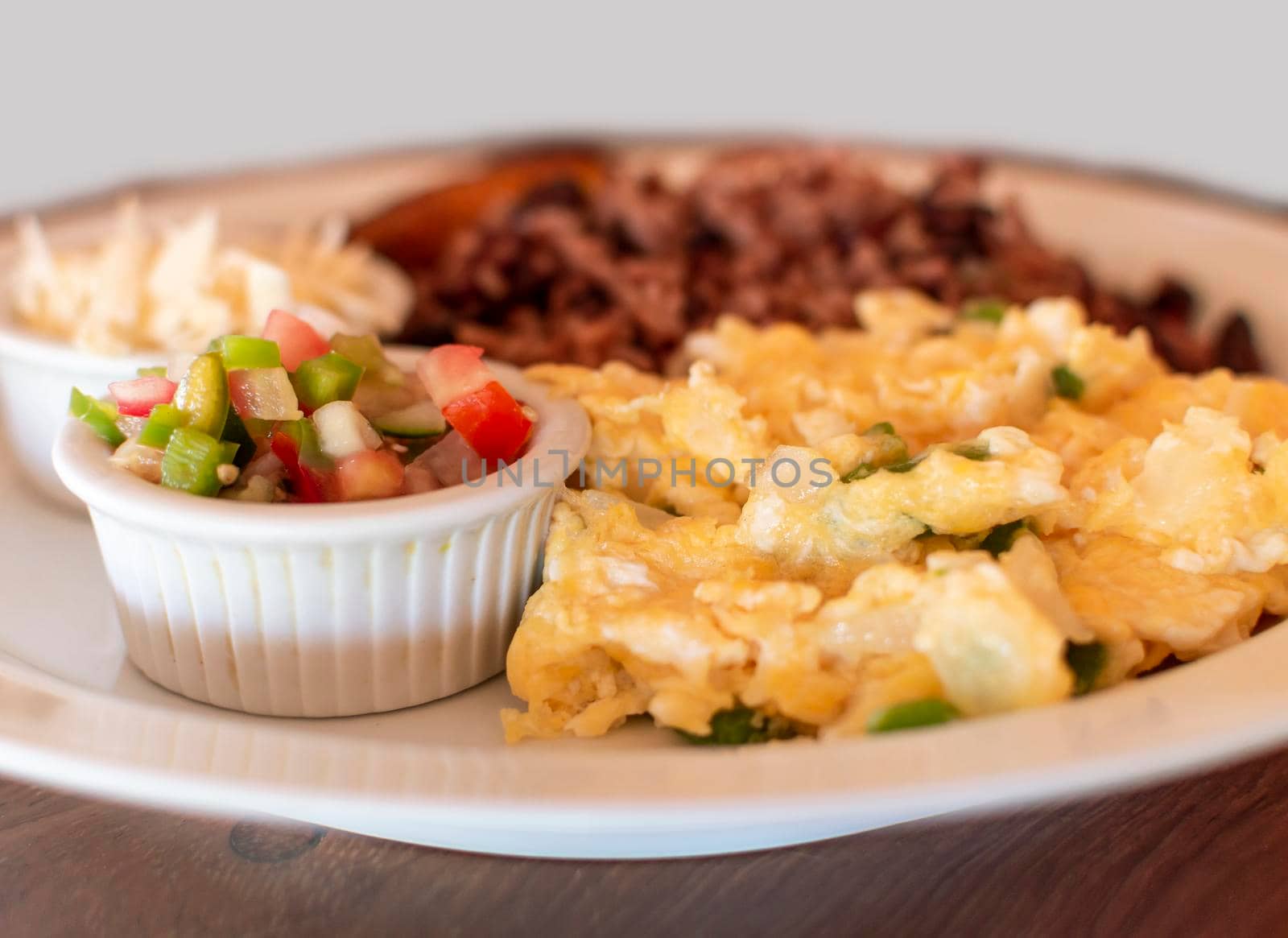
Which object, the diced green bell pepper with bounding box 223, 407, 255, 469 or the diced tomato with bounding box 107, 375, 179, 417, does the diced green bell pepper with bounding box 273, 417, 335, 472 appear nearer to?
the diced green bell pepper with bounding box 223, 407, 255, 469

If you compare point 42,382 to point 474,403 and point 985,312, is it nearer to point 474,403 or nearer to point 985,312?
point 474,403

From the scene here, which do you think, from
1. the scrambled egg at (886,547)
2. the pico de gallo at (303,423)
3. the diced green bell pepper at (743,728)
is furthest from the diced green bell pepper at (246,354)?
the diced green bell pepper at (743,728)

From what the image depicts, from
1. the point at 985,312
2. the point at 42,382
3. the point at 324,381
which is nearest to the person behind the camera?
the point at 324,381

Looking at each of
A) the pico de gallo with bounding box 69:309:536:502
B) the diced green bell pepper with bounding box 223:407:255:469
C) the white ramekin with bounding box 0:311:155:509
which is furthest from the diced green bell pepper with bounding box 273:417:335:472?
the white ramekin with bounding box 0:311:155:509

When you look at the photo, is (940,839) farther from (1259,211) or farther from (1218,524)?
(1259,211)

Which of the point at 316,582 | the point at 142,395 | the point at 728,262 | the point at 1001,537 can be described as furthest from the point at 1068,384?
the point at 142,395

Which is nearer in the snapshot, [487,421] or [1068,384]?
[487,421]

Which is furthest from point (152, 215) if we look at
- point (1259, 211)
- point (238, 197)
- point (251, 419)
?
point (1259, 211)
